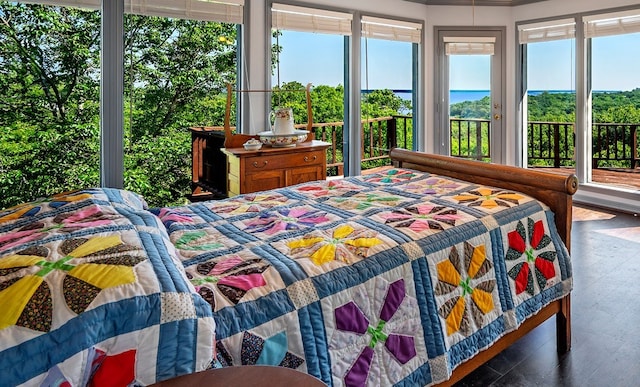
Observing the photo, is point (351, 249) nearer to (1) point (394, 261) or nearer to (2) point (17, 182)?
(1) point (394, 261)

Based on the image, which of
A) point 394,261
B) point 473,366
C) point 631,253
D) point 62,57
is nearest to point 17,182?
point 62,57

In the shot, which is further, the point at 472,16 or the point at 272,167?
the point at 472,16

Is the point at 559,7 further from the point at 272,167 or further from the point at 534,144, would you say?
the point at 272,167

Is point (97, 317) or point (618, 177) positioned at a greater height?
point (618, 177)

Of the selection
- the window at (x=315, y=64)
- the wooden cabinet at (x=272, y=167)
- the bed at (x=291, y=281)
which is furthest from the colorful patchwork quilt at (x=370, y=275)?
the window at (x=315, y=64)

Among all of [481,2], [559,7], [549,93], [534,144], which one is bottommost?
[534,144]

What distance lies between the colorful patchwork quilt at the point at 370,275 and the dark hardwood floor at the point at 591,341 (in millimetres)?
305

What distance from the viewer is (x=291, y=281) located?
131 centimetres

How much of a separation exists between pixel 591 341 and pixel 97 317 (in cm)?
225

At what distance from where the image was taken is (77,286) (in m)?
0.95

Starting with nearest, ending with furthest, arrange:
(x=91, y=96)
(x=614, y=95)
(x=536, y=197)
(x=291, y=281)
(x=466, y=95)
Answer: (x=291, y=281), (x=536, y=197), (x=91, y=96), (x=614, y=95), (x=466, y=95)

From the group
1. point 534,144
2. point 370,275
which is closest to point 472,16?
point 534,144

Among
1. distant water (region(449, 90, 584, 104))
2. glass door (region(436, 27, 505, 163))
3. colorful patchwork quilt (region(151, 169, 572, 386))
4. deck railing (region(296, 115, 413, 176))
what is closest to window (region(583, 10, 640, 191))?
distant water (region(449, 90, 584, 104))

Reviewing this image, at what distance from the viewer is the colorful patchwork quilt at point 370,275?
1.24 m
